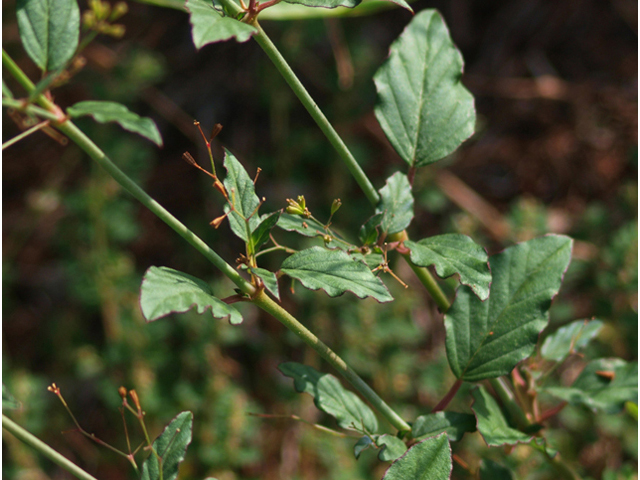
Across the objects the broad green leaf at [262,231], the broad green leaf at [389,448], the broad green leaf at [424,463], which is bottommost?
the broad green leaf at [389,448]

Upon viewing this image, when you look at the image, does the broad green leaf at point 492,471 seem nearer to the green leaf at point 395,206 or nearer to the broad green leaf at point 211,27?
the green leaf at point 395,206

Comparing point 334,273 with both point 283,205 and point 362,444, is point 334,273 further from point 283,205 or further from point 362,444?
point 283,205

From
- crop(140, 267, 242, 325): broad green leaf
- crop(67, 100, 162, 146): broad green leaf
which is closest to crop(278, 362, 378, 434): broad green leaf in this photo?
crop(140, 267, 242, 325): broad green leaf

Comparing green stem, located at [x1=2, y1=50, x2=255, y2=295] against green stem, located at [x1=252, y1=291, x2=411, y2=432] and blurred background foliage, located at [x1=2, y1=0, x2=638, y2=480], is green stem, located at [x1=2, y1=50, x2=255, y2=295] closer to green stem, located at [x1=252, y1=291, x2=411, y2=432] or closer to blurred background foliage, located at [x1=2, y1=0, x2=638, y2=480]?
green stem, located at [x1=252, y1=291, x2=411, y2=432]

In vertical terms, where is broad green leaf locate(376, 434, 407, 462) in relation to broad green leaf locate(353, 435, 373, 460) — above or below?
above

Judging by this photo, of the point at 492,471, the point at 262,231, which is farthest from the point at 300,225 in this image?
the point at 492,471

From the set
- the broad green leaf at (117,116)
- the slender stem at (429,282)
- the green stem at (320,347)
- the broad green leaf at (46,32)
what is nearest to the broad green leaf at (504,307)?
the slender stem at (429,282)

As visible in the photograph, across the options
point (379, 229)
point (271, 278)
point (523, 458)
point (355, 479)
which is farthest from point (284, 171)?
point (271, 278)
